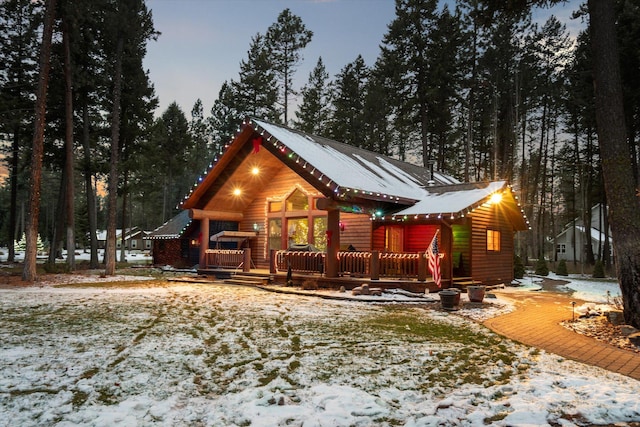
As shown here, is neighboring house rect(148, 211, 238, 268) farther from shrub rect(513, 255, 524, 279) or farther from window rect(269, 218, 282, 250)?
shrub rect(513, 255, 524, 279)

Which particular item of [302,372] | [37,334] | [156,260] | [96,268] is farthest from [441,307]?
[156,260]

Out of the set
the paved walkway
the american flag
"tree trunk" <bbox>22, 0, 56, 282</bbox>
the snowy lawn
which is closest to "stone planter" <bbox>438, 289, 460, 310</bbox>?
the paved walkway

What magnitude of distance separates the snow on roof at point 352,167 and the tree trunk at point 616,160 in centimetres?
756

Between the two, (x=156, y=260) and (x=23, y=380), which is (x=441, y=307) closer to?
(x=23, y=380)

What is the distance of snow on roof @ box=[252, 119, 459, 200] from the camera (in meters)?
15.3

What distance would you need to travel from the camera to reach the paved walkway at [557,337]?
606 centimetres

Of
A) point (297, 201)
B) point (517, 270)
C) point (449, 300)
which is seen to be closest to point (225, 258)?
point (297, 201)

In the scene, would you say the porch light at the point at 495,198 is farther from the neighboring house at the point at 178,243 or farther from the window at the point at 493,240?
the neighboring house at the point at 178,243

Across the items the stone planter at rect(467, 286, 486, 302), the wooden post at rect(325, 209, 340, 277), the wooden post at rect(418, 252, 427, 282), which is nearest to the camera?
the stone planter at rect(467, 286, 486, 302)

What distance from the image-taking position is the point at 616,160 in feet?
27.3

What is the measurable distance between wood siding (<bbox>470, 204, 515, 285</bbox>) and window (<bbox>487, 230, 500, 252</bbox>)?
158mm

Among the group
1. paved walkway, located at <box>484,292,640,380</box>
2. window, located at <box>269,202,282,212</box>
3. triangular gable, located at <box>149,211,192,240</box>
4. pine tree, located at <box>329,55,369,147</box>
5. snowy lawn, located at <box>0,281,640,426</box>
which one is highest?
pine tree, located at <box>329,55,369,147</box>

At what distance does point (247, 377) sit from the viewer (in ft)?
16.8

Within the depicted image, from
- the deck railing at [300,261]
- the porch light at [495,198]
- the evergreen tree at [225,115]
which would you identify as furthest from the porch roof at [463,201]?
the evergreen tree at [225,115]
